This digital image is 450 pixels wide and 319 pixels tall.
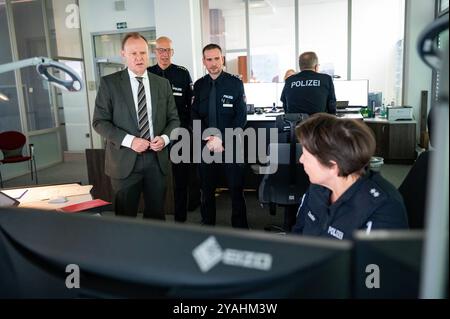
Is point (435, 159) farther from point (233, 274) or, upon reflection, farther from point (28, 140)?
point (28, 140)

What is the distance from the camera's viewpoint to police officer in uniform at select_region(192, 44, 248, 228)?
3.24m

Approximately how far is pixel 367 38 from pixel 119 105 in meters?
6.80

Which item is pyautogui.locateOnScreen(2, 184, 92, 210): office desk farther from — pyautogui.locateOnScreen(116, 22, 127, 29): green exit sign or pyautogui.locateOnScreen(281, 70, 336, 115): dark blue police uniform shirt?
pyautogui.locateOnScreen(116, 22, 127, 29): green exit sign

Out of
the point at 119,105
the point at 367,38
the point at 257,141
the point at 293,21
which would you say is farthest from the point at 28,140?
the point at 367,38

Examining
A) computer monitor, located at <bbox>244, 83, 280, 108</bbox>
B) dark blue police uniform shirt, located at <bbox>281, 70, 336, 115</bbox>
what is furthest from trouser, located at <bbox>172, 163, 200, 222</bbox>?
computer monitor, located at <bbox>244, 83, 280, 108</bbox>

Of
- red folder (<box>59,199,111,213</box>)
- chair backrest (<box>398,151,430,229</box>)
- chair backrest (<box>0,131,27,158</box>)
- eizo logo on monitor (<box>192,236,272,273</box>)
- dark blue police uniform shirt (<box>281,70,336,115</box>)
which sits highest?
dark blue police uniform shirt (<box>281,70,336,115</box>)

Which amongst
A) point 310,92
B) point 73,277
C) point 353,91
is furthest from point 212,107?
point 353,91

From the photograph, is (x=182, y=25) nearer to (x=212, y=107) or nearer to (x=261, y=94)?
(x=261, y=94)

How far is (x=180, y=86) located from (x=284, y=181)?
1.34m

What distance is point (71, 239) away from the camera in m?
0.60

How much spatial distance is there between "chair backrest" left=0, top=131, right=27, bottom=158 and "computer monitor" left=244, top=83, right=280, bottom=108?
3.23 m

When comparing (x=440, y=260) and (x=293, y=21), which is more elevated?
(x=293, y=21)
